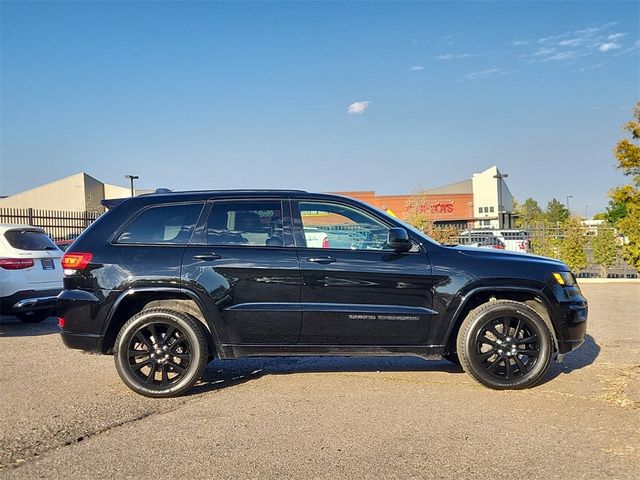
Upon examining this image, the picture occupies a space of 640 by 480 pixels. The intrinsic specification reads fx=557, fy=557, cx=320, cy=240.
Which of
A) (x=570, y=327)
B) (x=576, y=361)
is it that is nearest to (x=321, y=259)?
(x=570, y=327)

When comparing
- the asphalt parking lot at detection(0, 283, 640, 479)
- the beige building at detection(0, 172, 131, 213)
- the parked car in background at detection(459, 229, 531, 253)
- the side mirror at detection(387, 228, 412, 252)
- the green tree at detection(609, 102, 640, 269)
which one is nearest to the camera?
the asphalt parking lot at detection(0, 283, 640, 479)

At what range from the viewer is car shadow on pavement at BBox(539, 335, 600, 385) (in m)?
5.96

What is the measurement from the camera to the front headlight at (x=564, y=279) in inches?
211

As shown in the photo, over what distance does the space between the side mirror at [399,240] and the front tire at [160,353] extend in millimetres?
1953

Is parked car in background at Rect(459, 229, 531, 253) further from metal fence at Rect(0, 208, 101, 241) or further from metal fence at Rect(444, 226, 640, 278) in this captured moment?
metal fence at Rect(0, 208, 101, 241)

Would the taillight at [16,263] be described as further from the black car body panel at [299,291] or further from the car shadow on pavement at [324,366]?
the car shadow on pavement at [324,366]

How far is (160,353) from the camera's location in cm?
517

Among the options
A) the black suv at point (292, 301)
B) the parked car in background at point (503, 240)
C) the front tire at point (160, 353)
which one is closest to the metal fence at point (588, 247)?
the parked car in background at point (503, 240)

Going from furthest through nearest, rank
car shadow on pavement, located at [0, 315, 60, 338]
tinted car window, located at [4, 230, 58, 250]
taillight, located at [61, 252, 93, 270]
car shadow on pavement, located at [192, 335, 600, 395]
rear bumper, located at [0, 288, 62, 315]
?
1. car shadow on pavement, located at [0, 315, 60, 338]
2. tinted car window, located at [4, 230, 58, 250]
3. rear bumper, located at [0, 288, 62, 315]
4. car shadow on pavement, located at [192, 335, 600, 395]
5. taillight, located at [61, 252, 93, 270]

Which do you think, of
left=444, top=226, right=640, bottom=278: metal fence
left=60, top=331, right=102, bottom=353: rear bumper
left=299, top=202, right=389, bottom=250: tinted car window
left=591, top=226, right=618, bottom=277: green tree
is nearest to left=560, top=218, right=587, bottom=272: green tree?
left=444, top=226, right=640, bottom=278: metal fence

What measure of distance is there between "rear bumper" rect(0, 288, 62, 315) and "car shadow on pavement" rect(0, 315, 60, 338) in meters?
0.43

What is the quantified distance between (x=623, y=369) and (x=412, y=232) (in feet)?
9.43

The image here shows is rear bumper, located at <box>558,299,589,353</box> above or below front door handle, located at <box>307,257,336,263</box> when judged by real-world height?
below

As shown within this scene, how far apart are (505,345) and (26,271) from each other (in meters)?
6.89
